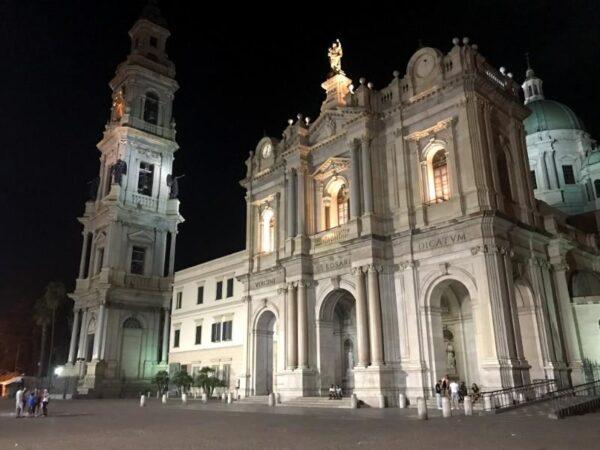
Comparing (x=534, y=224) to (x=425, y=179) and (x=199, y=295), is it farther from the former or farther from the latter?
(x=199, y=295)

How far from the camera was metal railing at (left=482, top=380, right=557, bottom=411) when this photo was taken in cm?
2050

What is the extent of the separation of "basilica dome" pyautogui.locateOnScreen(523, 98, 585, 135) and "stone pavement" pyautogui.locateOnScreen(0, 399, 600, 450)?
4130 centimetres

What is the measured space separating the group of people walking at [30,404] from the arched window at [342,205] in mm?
19496

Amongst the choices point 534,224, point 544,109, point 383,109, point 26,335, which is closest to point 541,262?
point 534,224

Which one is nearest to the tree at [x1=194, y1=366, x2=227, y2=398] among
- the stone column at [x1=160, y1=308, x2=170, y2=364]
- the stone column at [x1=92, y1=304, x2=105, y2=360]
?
the stone column at [x1=160, y1=308, x2=170, y2=364]

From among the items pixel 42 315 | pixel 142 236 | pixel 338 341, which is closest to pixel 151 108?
pixel 142 236

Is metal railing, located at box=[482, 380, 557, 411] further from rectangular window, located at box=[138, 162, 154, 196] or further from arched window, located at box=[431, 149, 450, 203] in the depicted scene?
rectangular window, located at box=[138, 162, 154, 196]

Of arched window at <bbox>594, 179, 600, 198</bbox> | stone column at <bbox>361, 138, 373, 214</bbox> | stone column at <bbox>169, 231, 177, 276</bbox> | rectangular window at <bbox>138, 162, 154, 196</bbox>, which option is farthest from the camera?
rectangular window at <bbox>138, 162, 154, 196</bbox>

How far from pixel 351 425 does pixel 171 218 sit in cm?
4173

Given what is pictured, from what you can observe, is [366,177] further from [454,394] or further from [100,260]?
[100,260]

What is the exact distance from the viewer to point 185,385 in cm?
4144

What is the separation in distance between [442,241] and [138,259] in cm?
3553

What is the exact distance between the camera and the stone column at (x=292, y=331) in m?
31.4

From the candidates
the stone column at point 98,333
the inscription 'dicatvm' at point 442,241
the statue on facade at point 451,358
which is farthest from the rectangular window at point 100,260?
the inscription 'dicatvm' at point 442,241
